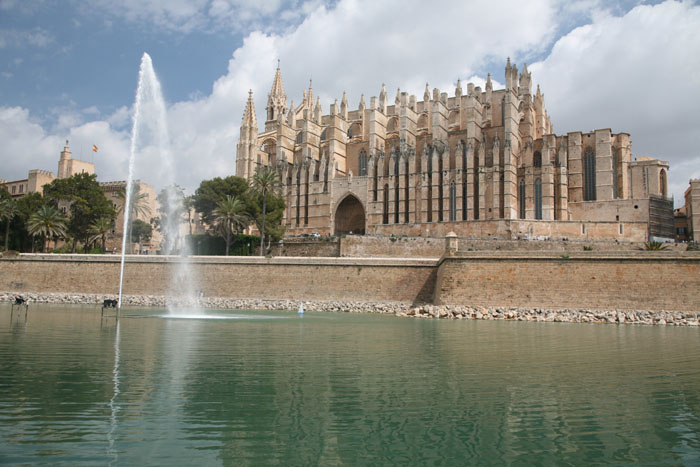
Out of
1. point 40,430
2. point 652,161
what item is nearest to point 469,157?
point 652,161

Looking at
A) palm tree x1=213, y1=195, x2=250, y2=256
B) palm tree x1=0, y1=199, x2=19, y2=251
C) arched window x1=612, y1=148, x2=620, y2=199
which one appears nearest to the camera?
palm tree x1=213, y1=195, x2=250, y2=256

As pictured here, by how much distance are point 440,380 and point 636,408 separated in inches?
133

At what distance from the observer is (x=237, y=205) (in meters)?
41.4

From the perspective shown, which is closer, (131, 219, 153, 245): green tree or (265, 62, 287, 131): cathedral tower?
(131, 219, 153, 245): green tree

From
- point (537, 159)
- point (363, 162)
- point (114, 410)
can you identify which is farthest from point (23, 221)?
point (114, 410)

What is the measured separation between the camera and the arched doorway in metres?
54.3

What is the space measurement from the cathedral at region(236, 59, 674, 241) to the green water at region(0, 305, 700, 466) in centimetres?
2909

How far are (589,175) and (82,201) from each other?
41048 mm

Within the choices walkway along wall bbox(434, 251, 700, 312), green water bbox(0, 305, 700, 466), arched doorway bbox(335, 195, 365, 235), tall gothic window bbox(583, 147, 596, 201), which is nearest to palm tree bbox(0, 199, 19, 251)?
arched doorway bbox(335, 195, 365, 235)

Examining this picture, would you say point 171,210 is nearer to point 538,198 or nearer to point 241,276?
point 241,276

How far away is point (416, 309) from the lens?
2750 cm

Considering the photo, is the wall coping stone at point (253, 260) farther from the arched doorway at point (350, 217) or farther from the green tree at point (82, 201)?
the arched doorway at point (350, 217)

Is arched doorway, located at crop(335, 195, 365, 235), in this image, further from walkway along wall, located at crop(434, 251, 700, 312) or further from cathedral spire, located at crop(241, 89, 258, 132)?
walkway along wall, located at crop(434, 251, 700, 312)

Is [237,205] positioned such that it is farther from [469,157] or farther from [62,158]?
[62,158]
